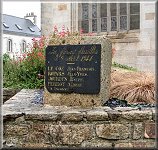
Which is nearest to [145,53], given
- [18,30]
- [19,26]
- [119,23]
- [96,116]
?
[119,23]

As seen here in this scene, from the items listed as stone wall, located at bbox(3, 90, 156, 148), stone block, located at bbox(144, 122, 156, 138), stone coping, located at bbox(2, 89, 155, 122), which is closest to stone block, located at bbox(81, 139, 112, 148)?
stone wall, located at bbox(3, 90, 156, 148)

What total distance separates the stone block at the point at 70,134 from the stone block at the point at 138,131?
47cm

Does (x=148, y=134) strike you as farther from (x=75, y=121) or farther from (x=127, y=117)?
(x=75, y=121)

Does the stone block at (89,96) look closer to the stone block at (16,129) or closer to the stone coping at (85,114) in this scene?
the stone coping at (85,114)

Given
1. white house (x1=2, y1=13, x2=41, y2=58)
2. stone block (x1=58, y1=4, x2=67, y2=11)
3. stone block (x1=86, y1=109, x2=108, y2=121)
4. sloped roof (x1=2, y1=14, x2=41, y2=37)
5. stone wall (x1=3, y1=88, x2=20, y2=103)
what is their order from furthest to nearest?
sloped roof (x1=2, y1=14, x2=41, y2=37) < white house (x1=2, y1=13, x2=41, y2=58) < stone block (x1=58, y1=4, x2=67, y2=11) < stone wall (x1=3, y1=88, x2=20, y2=103) < stone block (x1=86, y1=109, x2=108, y2=121)

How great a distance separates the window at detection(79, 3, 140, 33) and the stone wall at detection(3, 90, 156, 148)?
7150 millimetres

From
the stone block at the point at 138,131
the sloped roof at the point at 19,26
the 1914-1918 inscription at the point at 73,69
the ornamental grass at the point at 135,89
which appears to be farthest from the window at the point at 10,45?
the stone block at the point at 138,131

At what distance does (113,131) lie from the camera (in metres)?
3.87

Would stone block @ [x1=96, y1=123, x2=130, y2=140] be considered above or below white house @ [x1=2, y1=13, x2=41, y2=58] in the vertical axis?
below

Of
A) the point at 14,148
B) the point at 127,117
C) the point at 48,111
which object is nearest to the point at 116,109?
the point at 127,117

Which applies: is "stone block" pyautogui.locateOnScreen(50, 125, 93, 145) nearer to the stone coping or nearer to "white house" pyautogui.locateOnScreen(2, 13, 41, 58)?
the stone coping

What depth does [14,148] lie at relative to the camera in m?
3.91

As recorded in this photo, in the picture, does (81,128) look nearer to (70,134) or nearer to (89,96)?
(70,134)

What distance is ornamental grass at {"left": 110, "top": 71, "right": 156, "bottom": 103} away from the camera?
4996 millimetres
